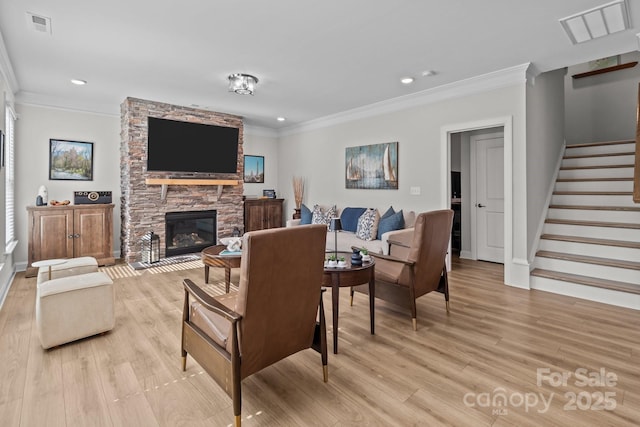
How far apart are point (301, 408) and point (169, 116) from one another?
527 cm

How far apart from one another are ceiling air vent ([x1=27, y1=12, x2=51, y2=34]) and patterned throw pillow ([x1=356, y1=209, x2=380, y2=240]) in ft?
13.8

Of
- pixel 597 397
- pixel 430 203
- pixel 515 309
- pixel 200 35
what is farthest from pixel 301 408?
pixel 430 203

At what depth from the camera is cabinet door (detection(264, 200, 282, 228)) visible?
721 centimetres

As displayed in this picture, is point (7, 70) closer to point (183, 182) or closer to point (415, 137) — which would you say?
point (183, 182)

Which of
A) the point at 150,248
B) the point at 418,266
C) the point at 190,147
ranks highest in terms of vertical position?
the point at 190,147

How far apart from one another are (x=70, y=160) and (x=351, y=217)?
4.65 metres

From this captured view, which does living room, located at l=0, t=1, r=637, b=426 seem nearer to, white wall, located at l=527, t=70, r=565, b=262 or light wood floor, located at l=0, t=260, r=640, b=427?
white wall, located at l=527, t=70, r=565, b=262

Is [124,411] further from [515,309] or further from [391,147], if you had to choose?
[391,147]

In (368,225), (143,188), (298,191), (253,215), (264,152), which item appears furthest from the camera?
(264,152)

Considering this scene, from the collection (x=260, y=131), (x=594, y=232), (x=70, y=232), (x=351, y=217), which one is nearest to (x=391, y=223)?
(x=351, y=217)

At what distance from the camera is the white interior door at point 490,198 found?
211 inches

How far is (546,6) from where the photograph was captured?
2.63 m

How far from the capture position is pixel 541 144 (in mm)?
4461

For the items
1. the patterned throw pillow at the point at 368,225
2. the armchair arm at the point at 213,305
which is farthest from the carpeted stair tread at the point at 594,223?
the armchair arm at the point at 213,305
